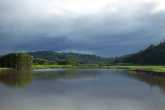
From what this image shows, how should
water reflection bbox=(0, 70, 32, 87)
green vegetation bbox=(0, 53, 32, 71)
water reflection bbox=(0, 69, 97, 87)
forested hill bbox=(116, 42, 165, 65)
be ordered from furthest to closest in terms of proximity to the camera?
forested hill bbox=(116, 42, 165, 65) < green vegetation bbox=(0, 53, 32, 71) < water reflection bbox=(0, 69, 97, 87) < water reflection bbox=(0, 70, 32, 87)

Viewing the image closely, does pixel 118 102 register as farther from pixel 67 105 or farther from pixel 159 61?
pixel 159 61

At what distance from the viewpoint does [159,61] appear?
568ft

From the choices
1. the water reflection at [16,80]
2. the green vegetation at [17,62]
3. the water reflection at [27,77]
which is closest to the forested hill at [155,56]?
the green vegetation at [17,62]

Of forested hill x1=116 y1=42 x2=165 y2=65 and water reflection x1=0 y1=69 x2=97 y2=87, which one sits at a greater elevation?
Result: forested hill x1=116 y1=42 x2=165 y2=65

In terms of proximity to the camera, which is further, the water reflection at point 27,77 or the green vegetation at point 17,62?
the green vegetation at point 17,62

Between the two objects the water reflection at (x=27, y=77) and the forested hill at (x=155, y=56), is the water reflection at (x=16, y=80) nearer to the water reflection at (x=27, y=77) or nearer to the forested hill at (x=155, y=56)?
the water reflection at (x=27, y=77)

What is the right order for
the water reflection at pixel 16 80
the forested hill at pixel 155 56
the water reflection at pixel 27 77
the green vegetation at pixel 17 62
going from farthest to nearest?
the forested hill at pixel 155 56 < the green vegetation at pixel 17 62 < the water reflection at pixel 27 77 < the water reflection at pixel 16 80

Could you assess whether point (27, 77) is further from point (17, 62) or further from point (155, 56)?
point (155, 56)

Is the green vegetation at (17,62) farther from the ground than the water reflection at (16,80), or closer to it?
farther from the ground

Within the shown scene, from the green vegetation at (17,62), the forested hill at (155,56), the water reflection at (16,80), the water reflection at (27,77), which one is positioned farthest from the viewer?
the forested hill at (155,56)

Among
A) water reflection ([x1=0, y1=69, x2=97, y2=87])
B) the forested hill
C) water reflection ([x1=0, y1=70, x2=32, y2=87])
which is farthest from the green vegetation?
the forested hill

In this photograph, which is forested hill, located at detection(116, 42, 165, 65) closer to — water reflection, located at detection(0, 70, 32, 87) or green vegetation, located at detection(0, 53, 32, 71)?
green vegetation, located at detection(0, 53, 32, 71)

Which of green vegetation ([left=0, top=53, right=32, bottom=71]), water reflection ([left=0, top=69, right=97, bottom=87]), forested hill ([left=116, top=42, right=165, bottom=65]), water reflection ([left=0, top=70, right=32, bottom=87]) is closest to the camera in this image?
water reflection ([left=0, top=70, right=32, bottom=87])

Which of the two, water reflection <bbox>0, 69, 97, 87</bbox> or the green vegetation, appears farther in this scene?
the green vegetation
